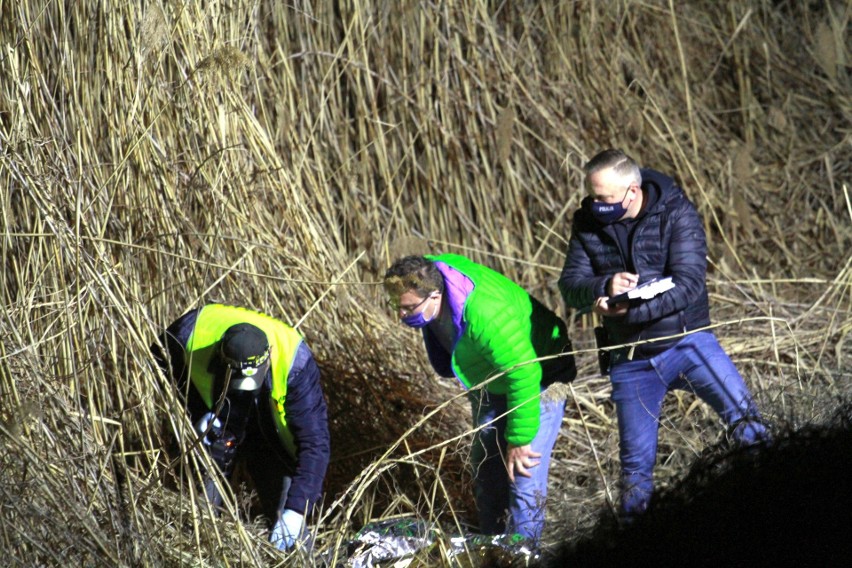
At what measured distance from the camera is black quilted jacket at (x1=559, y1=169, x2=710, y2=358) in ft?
10.3

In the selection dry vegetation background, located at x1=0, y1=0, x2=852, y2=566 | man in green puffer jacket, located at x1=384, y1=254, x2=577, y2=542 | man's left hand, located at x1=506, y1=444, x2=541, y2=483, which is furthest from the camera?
man's left hand, located at x1=506, y1=444, x2=541, y2=483

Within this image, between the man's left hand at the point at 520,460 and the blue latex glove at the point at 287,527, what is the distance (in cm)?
65

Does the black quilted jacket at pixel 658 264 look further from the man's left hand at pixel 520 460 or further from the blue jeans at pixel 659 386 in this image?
the man's left hand at pixel 520 460

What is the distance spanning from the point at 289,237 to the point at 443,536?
65.5 inches

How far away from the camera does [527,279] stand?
212 inches

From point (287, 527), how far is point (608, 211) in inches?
53.8

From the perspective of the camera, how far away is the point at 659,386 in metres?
3.26

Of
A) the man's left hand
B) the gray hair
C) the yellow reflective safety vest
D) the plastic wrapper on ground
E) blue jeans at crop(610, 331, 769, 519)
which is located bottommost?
the plastic wrapper on ground

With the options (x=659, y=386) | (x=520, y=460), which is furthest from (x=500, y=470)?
(x=659, y=386)

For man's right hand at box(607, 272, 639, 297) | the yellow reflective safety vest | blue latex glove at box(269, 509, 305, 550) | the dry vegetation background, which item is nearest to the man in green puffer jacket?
the dry vegetation background

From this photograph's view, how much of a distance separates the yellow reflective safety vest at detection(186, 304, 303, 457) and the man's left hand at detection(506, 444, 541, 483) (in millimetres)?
724

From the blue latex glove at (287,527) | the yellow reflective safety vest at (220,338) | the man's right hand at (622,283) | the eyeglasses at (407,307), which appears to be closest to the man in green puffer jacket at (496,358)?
the eyeglasses at (407,307)

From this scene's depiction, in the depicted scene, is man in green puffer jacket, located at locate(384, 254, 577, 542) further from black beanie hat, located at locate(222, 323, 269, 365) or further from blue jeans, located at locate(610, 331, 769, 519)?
black beanie hat, located at locate(222, 323, 269, 365)

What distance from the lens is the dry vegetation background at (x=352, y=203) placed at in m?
2.64
